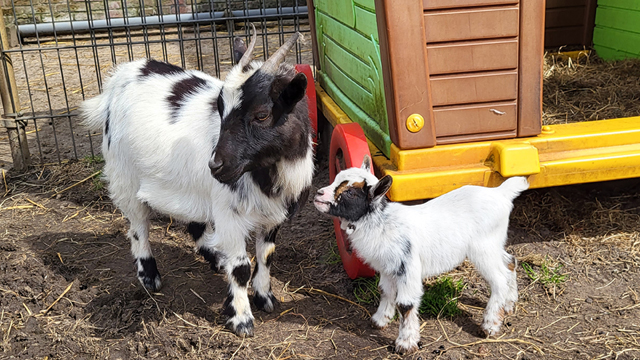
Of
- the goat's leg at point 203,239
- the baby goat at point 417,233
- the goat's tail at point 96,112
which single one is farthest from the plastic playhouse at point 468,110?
the goat's tail at point 96,112

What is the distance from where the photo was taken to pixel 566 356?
304cm

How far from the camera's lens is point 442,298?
11.4 feet

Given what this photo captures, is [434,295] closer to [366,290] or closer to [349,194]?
[366,290]

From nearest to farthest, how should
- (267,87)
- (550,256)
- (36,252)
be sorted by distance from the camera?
(267,87) < (550,256) < (36,252)

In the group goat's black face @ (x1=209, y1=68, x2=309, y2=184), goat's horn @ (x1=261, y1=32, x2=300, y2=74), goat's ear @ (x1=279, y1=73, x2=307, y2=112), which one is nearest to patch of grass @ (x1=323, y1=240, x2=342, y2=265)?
goat's black face @ (x1=209, y1=68, x2=309, y2=184)

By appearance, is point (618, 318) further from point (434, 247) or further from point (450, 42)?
point (450, 42)

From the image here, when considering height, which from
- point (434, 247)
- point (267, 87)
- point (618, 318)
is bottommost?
point (618, 318)

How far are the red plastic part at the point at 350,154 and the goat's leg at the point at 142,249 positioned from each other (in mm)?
1212

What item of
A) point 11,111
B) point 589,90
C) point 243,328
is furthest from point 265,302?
point 11,111

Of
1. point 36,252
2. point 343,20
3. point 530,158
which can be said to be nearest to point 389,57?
point 530,158

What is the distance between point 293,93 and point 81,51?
800cm

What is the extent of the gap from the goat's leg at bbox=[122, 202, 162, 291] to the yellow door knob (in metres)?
1.73

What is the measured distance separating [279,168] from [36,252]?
7.37 feet

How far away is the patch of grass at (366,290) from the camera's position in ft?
11.8
